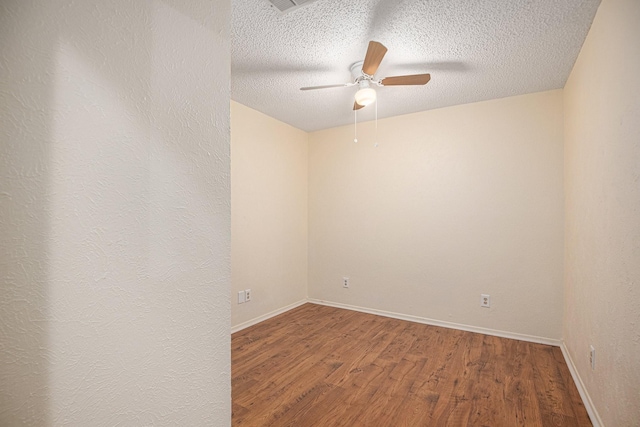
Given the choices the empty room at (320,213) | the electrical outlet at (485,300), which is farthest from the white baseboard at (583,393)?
the electrical outlet at (485,300)

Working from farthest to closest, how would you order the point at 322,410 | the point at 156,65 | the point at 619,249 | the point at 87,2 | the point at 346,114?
1. the point at 346,114
2. the point at 322,410
3. the point at 619,249
4. the point at 156,65
5. the point at 87,2

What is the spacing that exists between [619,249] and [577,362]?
1217 millimetres

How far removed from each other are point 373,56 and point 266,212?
212cm

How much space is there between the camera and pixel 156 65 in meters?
0.82

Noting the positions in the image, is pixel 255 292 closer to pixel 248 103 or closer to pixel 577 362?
pixel 248 103

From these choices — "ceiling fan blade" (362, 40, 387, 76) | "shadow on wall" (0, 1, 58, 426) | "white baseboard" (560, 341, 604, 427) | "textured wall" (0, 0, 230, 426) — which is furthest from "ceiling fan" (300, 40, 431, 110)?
"white baseboard" (560, 341, 604, 427)

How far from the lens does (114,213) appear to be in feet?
2.40

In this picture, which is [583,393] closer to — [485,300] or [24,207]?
[485,300]

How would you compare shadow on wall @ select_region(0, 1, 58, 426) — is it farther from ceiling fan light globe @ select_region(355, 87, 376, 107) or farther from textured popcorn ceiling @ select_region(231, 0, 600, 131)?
ceiling fan light globe @ select_region(355, 87, 376, 107)

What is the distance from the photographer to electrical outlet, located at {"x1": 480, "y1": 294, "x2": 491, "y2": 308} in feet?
9.77

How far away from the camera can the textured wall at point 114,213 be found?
0.60 meters

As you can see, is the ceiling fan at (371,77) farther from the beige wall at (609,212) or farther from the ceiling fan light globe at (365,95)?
the beige wall at (609,212)

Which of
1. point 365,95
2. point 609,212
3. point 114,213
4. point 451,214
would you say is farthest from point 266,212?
point 609,212

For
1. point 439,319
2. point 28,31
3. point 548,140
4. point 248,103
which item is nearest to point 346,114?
point 248,103
